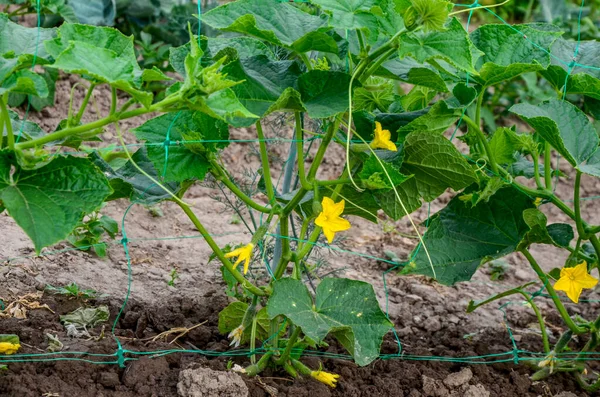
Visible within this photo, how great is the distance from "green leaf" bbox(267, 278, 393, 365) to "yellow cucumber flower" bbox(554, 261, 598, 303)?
0.60m

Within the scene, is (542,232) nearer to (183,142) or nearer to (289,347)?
(289,347)

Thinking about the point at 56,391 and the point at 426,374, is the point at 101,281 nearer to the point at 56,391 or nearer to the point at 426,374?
the point at 56,391

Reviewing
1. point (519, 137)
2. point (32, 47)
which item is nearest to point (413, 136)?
point (519, 137)

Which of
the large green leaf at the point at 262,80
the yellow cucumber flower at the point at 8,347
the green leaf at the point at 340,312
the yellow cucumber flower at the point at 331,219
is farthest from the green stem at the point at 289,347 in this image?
the yellow cucumber flower at the point at 8,347

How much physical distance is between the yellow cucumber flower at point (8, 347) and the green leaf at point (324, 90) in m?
0.96

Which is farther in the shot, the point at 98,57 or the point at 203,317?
the point at 203,317

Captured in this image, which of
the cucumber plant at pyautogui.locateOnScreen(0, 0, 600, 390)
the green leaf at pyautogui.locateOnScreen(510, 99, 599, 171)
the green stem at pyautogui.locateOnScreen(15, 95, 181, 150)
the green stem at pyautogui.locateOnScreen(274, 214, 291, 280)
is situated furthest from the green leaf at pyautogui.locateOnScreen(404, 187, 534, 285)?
the green stem at pyautogui.locateOnScreen(15, 95, 181, 150)

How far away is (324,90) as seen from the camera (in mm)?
1877

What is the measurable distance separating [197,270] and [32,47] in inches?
48.6

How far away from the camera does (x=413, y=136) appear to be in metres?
1.94

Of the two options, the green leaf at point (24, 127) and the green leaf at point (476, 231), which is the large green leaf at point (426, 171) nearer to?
the green leaf at point (476, 231)

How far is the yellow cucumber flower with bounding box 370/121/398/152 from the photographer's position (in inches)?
75.4

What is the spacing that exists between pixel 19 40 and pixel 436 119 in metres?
1.04

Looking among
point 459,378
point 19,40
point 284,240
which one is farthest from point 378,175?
point 19,40
